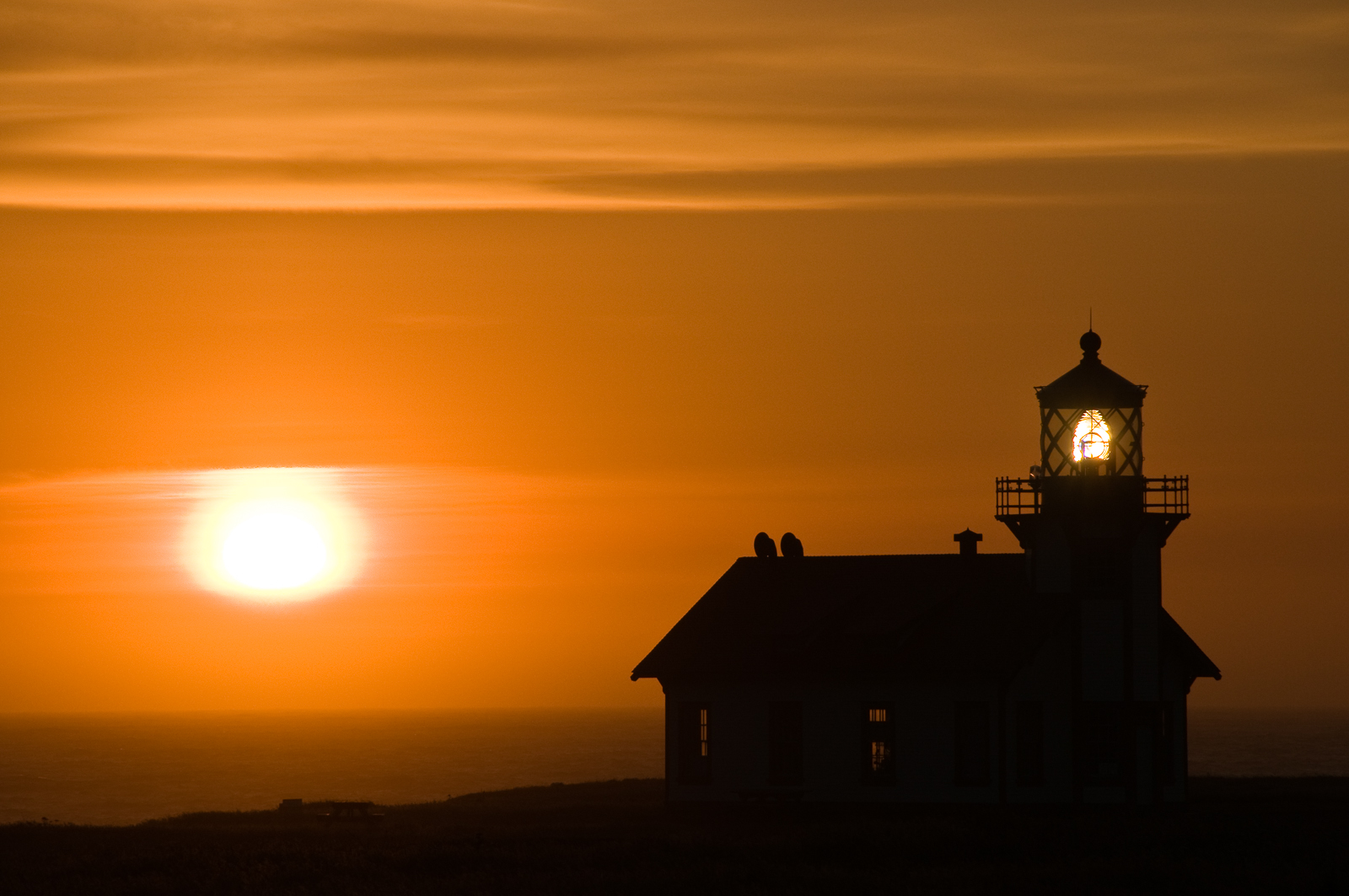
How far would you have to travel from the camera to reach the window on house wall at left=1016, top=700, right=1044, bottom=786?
4462cm

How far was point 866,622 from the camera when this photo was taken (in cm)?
4650

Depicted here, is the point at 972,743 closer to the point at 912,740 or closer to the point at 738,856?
the point at 912,740

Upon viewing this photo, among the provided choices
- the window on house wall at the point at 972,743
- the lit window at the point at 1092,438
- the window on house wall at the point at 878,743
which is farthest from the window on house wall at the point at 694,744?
the lit window at the point at 1092,438

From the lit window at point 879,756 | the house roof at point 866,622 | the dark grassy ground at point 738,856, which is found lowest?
the dark grassy ground at point 738,856

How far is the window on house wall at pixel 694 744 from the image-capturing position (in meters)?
46.4

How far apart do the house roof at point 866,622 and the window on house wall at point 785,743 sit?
92 cm

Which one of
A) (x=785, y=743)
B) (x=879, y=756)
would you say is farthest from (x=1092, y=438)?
(x=785, y=743)

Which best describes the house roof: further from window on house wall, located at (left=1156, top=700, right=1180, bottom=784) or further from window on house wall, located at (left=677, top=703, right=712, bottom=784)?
window on house wall, located at (left=1156, top=700, right=1180, bottom=784)

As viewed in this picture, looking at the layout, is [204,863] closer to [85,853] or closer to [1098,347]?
[85,853]

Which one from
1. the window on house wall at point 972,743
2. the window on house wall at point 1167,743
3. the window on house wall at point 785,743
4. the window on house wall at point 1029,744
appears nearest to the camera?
the window on house wall at point 972,743

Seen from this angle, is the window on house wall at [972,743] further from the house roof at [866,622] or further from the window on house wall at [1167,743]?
the window on house wall at [1167,743]

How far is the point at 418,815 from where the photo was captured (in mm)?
51562

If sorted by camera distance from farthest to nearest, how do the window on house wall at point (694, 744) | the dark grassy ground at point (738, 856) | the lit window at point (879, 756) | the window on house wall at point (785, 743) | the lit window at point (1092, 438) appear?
the lit window at point (1092, 438) < the window on house wall at point (694, 744) < the window on house wall at point (785, 743) < the lit window at point (879, 756) < the dark grassy ground at point (738, 856)

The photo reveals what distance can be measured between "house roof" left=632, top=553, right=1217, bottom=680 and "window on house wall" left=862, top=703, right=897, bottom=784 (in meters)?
0.94
